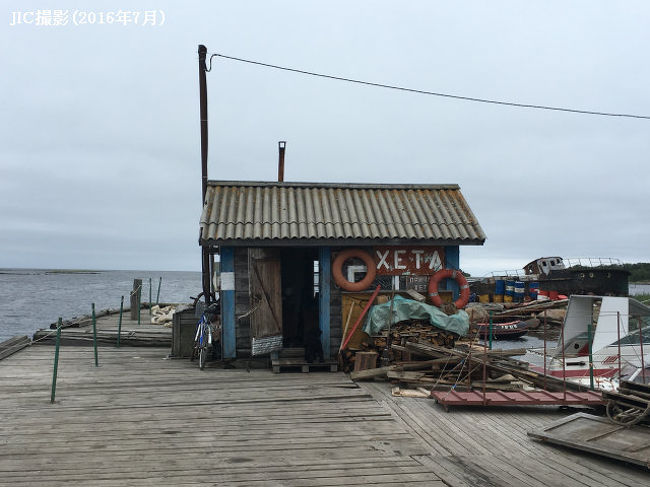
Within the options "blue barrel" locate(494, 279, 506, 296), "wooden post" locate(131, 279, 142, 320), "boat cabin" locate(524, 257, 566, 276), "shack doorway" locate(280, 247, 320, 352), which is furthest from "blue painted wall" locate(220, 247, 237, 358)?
"boat cabin" locate(524, 257, 566, 276)

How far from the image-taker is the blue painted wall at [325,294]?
38.8 ft

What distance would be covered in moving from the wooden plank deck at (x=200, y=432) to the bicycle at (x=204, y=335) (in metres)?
0.65

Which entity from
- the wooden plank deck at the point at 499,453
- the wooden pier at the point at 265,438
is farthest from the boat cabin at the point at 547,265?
the wooden pier at the point at 265,438

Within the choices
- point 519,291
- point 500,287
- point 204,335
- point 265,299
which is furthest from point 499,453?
point 500,287

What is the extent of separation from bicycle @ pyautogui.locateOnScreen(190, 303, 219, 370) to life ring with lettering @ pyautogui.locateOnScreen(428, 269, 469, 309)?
5300mm

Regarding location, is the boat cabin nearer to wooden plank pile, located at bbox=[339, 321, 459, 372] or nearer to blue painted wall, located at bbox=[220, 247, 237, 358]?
wooden plank pile, located at bbox=[339, 321, 459, 372]

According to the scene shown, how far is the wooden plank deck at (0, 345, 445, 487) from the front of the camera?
18.1 feet

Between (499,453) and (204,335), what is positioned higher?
(204,335)

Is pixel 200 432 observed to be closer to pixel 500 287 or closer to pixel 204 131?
pixel 204 131

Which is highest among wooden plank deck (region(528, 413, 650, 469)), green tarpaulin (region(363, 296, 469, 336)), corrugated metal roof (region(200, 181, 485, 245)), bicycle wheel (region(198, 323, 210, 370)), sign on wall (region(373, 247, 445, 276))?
corrugated metal roof (region(200, 181, 485, 245))

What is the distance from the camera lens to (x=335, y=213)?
12.5m

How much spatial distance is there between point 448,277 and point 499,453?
20.3ft

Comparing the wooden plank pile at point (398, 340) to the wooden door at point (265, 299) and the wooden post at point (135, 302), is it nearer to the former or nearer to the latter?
the wooden door at point (265, 299)

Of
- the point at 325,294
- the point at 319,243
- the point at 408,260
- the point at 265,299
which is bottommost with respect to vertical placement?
the point at 265,299
